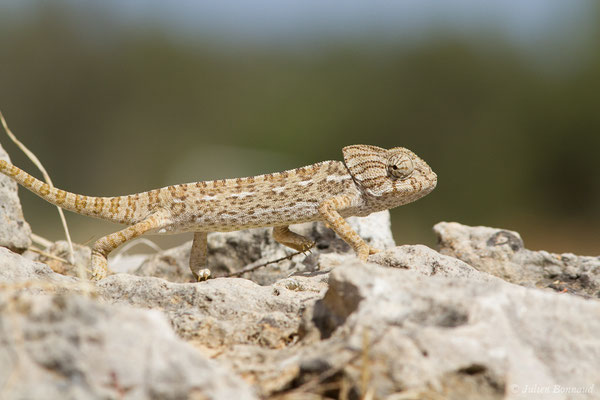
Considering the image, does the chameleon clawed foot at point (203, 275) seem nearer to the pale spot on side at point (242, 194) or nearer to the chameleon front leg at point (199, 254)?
the chameleon front leg at point (199, 254)

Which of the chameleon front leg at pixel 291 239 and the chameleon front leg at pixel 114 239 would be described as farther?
the chameleon front leg at pixel 291 239

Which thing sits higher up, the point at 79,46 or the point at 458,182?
the point at 79,46

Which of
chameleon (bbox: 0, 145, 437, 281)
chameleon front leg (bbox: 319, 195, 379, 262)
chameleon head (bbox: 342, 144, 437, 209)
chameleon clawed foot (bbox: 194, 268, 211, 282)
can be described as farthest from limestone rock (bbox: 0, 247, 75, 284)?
chameleon head (bbox: 342, 144, 437, 209)

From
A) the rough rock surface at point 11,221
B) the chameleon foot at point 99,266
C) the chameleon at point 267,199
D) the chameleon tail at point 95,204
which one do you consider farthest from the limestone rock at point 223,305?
the chameleon tail at point 95,204

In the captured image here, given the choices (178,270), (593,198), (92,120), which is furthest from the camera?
(92,120)

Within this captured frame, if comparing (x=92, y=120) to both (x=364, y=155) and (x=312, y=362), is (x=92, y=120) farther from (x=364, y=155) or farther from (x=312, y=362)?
(x=312, y=362)

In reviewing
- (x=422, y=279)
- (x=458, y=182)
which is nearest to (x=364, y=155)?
(x=422, y=279)
